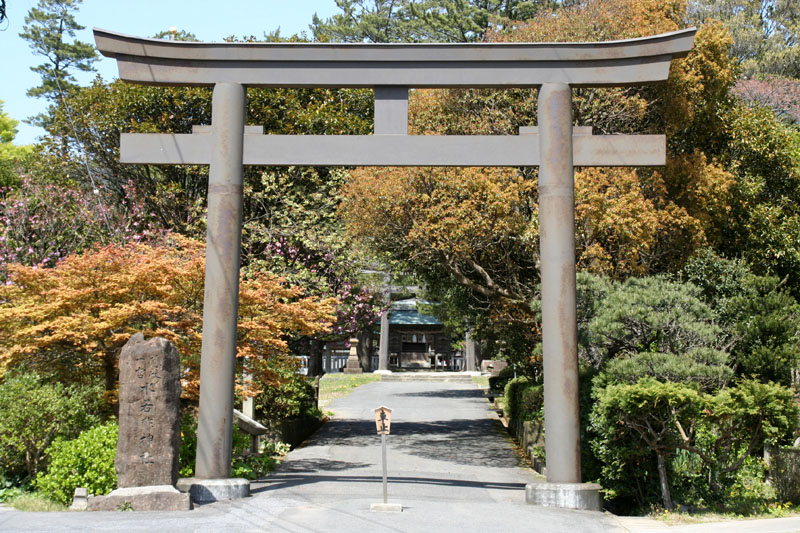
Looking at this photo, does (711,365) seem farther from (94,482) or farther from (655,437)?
(94,482)

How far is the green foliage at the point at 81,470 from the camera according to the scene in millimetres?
10766

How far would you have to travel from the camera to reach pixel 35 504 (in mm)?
10234

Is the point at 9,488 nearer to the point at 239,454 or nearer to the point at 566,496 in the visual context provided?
the point at 239,454

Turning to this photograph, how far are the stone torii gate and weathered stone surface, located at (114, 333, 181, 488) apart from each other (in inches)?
46.5

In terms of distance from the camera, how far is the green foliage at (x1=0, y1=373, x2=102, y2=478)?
1175 centimetres

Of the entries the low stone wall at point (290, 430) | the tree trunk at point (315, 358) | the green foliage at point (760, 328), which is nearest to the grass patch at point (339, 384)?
the tree trunk at point (315, 358)

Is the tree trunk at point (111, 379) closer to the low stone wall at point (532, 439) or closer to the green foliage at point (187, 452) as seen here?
the green foliage at point (187, 452)

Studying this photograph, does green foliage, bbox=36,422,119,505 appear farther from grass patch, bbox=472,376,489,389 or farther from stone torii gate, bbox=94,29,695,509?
grass patch, bbox=472,376,489,389

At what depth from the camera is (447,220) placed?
1697cm

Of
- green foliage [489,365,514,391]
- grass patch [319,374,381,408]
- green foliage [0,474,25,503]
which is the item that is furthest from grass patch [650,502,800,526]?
green foliage [489,365,514,391]

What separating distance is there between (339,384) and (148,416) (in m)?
27.7

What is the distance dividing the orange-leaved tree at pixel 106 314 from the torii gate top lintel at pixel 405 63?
3227 millimetres

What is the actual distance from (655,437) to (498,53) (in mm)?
6092

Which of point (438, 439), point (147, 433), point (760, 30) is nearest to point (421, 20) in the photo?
point (760, 30)
